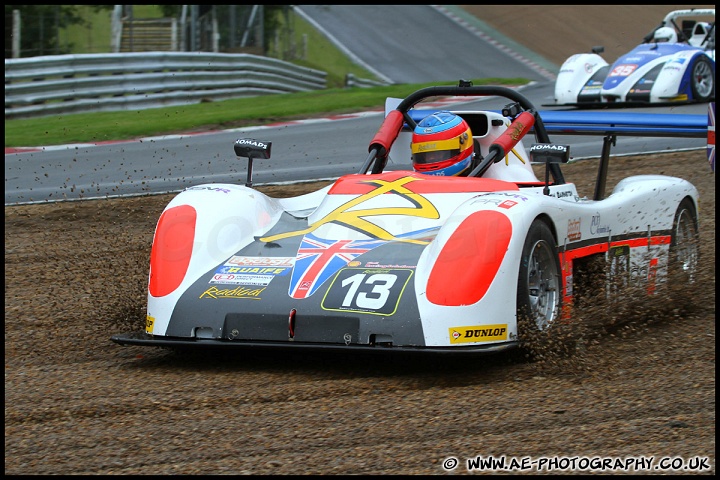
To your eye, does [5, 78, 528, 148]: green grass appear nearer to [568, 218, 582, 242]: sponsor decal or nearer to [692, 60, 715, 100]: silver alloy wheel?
[692, 60, 715, 100]: silver alloy wheel

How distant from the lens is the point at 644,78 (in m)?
15.5

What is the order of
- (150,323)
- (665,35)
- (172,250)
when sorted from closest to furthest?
(150,323), (172,250), (665,35)

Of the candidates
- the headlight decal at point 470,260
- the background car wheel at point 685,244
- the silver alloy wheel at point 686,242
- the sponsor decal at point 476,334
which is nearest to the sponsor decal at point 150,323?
the headlight decal at point 470,260

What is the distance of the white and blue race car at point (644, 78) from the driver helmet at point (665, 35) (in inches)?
18.7

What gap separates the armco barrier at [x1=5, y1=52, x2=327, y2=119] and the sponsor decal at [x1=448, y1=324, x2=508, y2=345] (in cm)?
1213

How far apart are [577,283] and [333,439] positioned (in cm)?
248

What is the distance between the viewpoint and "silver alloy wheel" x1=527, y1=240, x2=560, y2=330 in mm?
5328

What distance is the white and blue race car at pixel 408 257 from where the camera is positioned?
495 centimetres

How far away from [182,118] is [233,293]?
10.6 metres

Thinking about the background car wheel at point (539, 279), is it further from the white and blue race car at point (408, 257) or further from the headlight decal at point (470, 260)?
the headlight decal at point (470, 260)

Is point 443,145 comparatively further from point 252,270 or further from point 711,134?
point 711,134

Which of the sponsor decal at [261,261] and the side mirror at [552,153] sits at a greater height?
the side mirror at [552,153]

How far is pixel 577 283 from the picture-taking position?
6.00m

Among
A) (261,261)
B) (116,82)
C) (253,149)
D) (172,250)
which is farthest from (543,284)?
(116,82)
